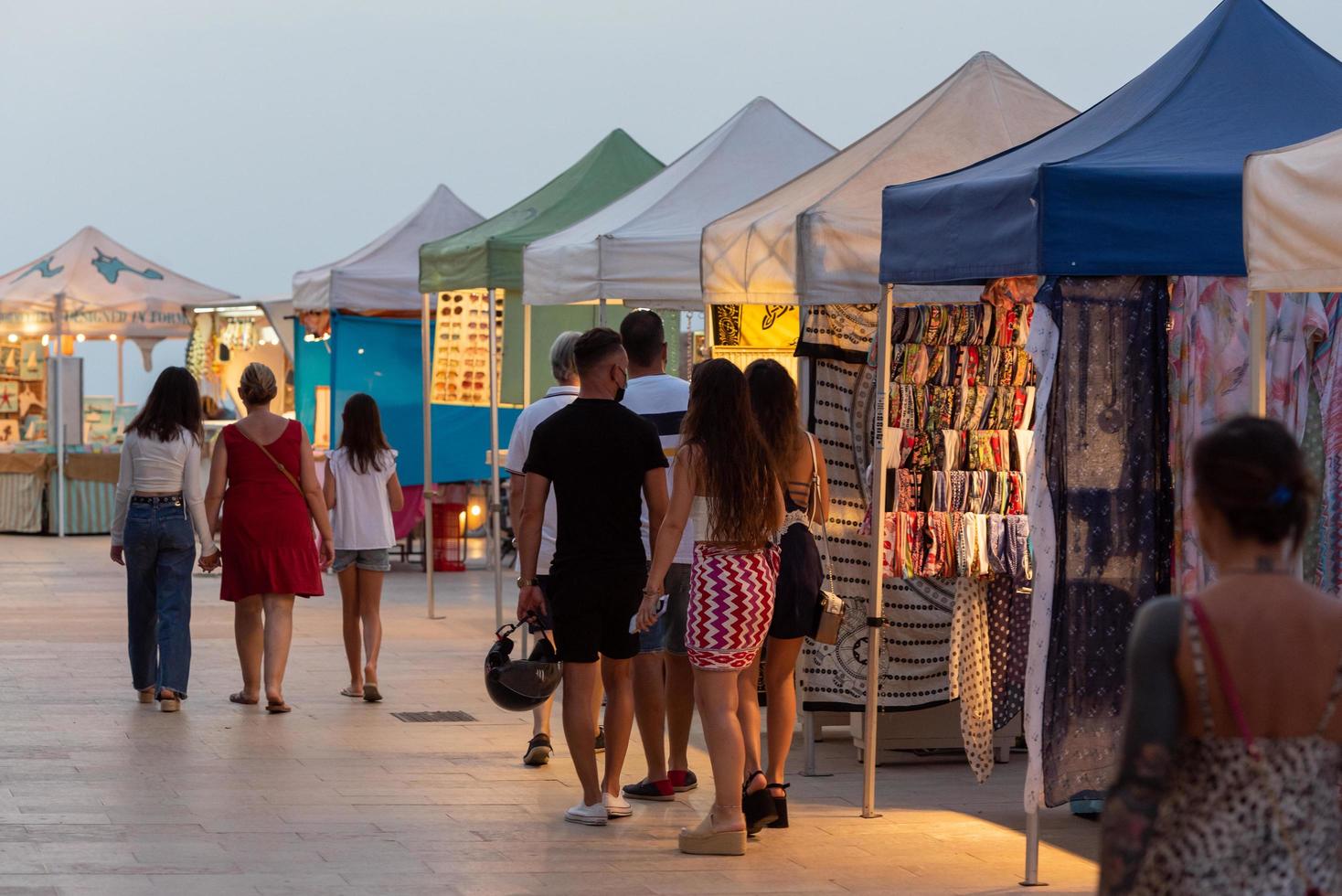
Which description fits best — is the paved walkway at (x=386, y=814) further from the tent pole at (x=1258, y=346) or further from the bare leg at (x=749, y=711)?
the tent pole at (x=1258, y=346)

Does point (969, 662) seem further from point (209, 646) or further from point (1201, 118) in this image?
point (209, 646)

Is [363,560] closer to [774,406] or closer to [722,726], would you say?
[774,406]

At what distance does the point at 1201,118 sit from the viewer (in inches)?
248

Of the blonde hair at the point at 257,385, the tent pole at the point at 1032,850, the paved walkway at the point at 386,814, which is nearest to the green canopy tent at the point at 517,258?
the blonde hair at the point at 257,385

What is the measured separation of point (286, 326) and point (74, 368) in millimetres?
3820

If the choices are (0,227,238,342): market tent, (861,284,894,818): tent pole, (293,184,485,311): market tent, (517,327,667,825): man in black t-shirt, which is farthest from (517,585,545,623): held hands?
(0,227,238,342): market tent

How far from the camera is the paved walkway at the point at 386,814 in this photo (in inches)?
237

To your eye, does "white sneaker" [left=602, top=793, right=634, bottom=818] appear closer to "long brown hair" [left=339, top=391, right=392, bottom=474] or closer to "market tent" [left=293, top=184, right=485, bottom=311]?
"long brown hair" [left=339, top=391, right=392, bottom=474]

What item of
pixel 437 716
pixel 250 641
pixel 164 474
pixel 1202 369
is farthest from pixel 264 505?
pixel 1202 369

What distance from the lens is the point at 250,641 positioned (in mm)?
9672

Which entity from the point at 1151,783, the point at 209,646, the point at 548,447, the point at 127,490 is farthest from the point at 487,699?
the point at 1151,783

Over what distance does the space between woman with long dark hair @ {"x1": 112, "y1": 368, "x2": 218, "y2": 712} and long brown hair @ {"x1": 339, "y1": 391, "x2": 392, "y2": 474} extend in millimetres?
769

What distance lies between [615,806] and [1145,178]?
290 cm

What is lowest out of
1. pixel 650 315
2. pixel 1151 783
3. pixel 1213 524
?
pixel 1151 783
